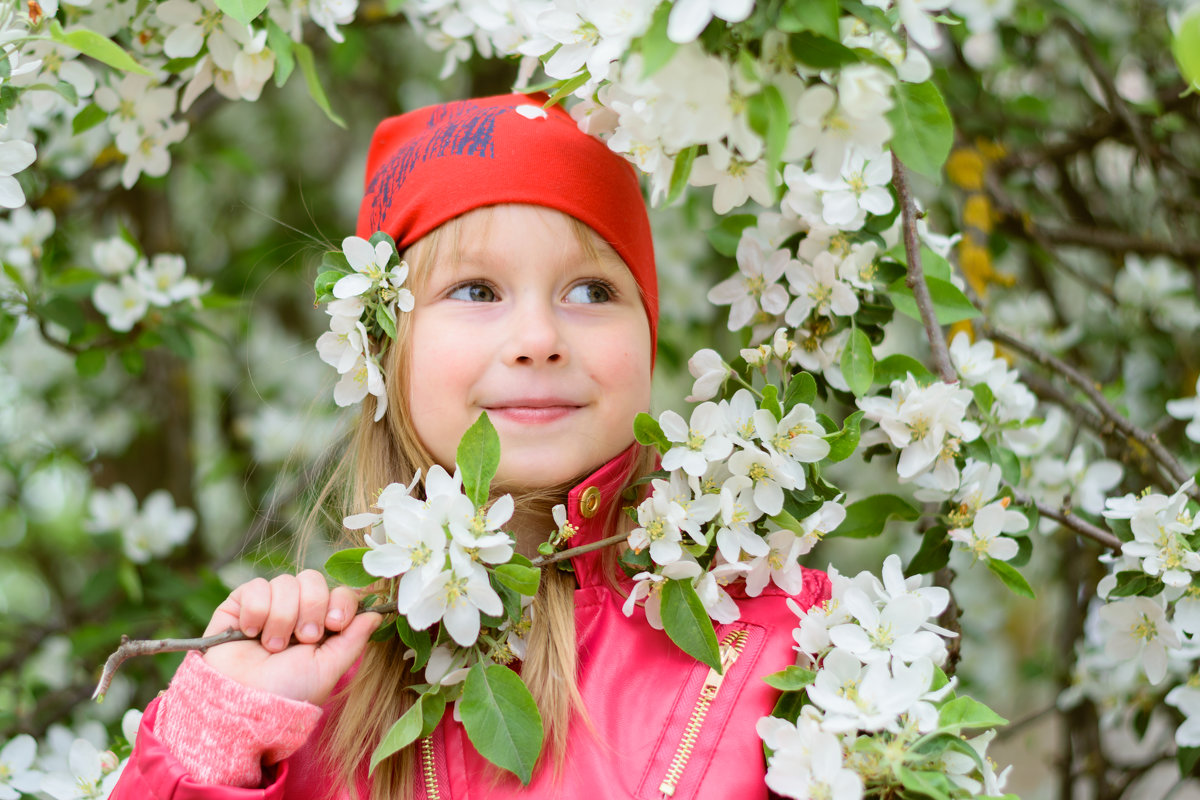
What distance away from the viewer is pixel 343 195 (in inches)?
153

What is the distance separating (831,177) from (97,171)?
187cm

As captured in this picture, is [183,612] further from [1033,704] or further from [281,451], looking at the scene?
[1033,704]

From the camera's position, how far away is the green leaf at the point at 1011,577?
4.73ft

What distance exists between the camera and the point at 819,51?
917 mm

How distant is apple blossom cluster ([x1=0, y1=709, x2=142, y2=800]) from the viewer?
1435 millimetres

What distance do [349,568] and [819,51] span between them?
76 centimetres

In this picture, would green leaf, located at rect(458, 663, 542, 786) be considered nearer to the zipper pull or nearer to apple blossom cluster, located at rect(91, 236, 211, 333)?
the zipper pull

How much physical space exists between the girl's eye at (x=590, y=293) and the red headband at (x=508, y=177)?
0.06 meters

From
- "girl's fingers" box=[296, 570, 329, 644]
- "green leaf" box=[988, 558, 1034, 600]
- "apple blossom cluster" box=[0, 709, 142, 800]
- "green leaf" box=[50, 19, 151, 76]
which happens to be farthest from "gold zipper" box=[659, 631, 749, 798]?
"green leaf" box=[50, 19, 151, 76]

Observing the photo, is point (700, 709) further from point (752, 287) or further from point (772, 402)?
point (752, 287)

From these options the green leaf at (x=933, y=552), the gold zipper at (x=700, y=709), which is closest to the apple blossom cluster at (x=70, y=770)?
the gold zipper at (x=700, y=709)

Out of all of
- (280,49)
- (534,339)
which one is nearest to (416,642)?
(534,339)

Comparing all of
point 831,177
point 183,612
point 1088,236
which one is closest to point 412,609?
point 831,177

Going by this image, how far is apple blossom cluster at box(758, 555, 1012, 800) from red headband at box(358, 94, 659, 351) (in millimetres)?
642
